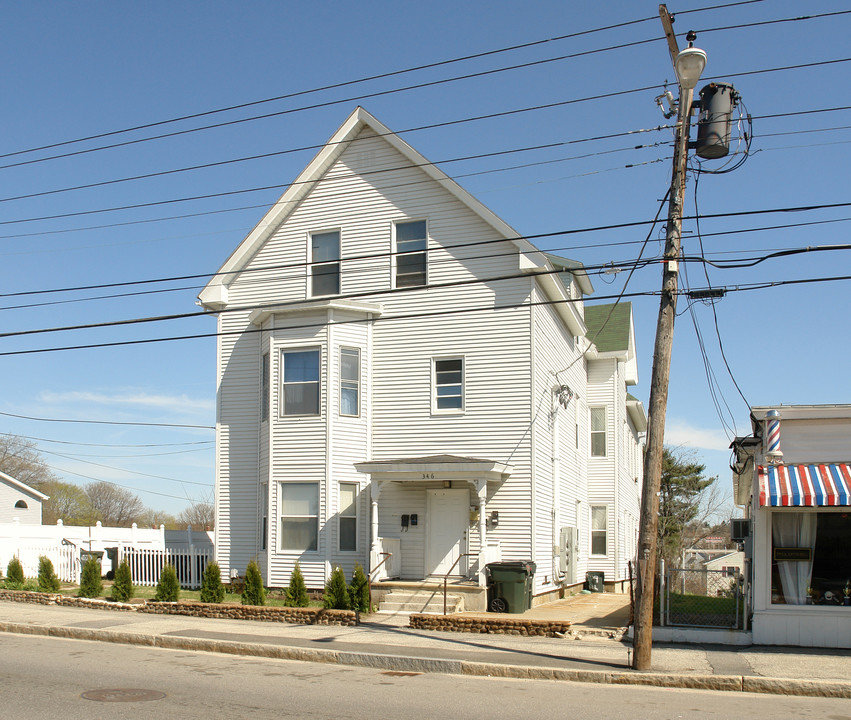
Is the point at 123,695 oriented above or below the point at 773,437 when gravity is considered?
below

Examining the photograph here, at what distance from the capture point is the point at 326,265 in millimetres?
23906

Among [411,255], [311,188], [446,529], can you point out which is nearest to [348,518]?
[446,529]

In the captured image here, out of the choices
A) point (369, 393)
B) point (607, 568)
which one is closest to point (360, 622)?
point (369, 393)

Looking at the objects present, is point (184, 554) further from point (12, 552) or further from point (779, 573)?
point (779, 573)

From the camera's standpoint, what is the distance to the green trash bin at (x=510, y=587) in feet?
62.5

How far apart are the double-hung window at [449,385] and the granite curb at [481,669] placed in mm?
8923

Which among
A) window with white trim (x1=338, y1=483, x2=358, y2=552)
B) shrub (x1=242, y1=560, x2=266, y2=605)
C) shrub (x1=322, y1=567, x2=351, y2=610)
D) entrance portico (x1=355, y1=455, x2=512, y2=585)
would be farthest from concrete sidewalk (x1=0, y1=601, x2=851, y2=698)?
window with white trim (x1=338, y1=483, x2=358, y2=552)

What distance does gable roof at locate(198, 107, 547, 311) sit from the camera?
860 inches

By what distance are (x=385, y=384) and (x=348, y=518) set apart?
3519 millimetres

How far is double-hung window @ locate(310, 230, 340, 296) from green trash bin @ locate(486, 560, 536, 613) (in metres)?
8.70

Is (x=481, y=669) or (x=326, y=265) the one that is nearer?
(x=481, y=669)

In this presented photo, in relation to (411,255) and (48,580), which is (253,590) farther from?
(411,255)

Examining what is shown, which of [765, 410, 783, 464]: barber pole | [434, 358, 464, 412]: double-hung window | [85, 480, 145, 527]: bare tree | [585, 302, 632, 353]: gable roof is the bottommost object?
[85, 480, 145, 527]: bare tree

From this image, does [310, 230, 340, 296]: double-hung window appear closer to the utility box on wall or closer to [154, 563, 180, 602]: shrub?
[154, 563, 180, 602]: shrub
